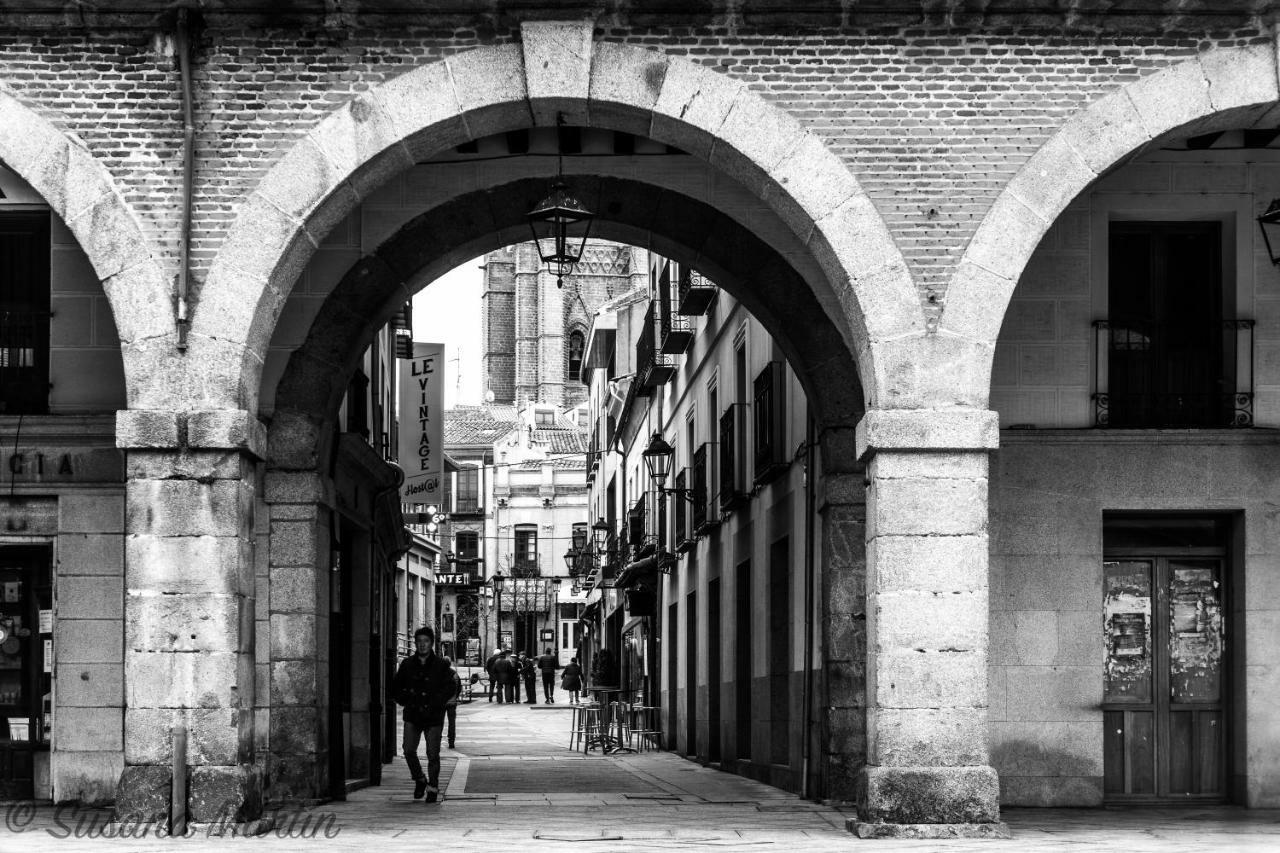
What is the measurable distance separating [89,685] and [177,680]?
337 centimetres

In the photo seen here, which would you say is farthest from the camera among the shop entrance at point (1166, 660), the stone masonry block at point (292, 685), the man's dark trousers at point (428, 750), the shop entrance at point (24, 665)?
the man's dark trousers at point (428, 750)

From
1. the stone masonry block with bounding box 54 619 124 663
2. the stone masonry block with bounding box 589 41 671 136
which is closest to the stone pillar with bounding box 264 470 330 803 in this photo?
the stone masonry block with bounding box 54 619 124 663

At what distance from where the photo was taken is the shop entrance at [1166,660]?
16.3 m

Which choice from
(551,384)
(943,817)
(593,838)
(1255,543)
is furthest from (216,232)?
(551,384)

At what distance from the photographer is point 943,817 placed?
12.7m

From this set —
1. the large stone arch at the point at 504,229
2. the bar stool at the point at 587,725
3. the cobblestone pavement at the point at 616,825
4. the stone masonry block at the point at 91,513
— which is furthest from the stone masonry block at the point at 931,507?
the bar stool at the point at 587,725

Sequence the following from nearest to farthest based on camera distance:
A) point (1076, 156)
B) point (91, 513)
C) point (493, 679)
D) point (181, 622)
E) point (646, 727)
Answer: point (181, 622)
point (1076, 156)
point (91, 513)
point (646, 727)
point (493, 679)

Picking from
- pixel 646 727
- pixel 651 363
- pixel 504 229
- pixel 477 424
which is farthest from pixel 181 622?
pixel 477 424

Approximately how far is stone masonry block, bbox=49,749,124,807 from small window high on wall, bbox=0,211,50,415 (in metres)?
2.86

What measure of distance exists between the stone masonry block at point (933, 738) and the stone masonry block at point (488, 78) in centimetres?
497

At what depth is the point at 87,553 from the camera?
15.9m

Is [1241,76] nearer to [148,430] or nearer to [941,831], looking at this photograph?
[941,831]

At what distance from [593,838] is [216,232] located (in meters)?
4.89

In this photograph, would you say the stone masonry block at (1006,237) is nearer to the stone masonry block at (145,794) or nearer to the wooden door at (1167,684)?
the wooden door at (1167,684)
